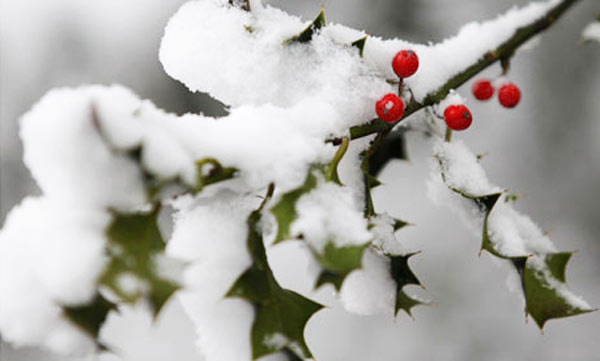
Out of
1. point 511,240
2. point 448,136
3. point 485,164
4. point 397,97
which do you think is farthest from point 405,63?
point 485,164

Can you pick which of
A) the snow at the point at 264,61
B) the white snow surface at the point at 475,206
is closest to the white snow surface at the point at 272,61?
the snow at the point at 264,61

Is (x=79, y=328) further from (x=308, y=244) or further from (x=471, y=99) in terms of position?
(x=471, y=99)

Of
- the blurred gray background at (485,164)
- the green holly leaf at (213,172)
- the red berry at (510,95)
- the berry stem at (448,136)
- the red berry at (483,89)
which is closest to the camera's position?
the green holly leaf at (213,172)

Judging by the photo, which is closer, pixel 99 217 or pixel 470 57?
pixel 99 217

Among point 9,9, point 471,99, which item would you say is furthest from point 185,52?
point 9,9

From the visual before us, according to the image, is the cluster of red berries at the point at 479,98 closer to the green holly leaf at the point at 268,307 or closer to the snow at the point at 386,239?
the snow at the point at 386,239

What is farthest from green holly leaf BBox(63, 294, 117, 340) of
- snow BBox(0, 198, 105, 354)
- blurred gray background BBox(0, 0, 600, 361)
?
blurred gray background BBox(0, 0, 600, 361)

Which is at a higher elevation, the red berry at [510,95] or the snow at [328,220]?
the red berry at [510,95]
